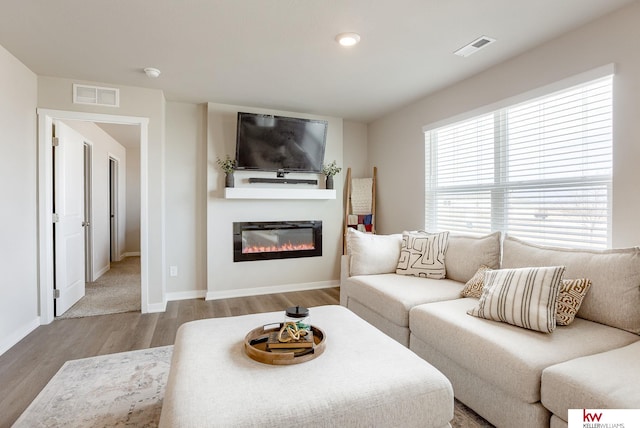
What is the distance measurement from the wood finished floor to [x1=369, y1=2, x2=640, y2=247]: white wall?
190cm

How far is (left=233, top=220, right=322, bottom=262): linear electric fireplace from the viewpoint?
4.16 m

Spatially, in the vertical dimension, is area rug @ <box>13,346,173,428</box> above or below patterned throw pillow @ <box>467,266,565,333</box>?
below

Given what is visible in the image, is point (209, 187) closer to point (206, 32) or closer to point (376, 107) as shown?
point (206, 32)

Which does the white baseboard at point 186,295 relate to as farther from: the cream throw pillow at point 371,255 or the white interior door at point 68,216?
the cream throw pillow at point 371,255

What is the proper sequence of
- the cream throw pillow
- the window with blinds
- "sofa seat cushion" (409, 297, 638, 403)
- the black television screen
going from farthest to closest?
the black television screen < the cream throw pillow < the window with blinds < "sofa seat cushion" (409, 297, 638, 403)

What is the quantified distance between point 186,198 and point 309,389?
333 cm

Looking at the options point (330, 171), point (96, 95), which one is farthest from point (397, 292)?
point (96, 95)

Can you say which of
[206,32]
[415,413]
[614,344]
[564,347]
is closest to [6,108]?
[206,32]

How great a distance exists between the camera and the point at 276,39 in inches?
96.3

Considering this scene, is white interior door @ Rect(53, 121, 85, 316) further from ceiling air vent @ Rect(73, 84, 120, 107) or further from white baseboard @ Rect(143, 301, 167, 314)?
white baseboard @ Rect(143, 301, 167, 314)

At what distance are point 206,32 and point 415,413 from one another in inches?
103

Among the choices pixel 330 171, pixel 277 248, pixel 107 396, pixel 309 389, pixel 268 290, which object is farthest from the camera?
pixel 330 171

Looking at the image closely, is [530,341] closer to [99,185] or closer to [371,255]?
[371,255]

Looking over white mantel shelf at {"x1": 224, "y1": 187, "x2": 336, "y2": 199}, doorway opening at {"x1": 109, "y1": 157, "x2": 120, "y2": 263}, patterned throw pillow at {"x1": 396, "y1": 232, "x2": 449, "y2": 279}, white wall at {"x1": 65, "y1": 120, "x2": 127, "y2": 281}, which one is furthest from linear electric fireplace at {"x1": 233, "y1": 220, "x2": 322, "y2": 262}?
doorway opening at {"x1": 109, "y1": 157, "x2": 120, "y2": 263}
